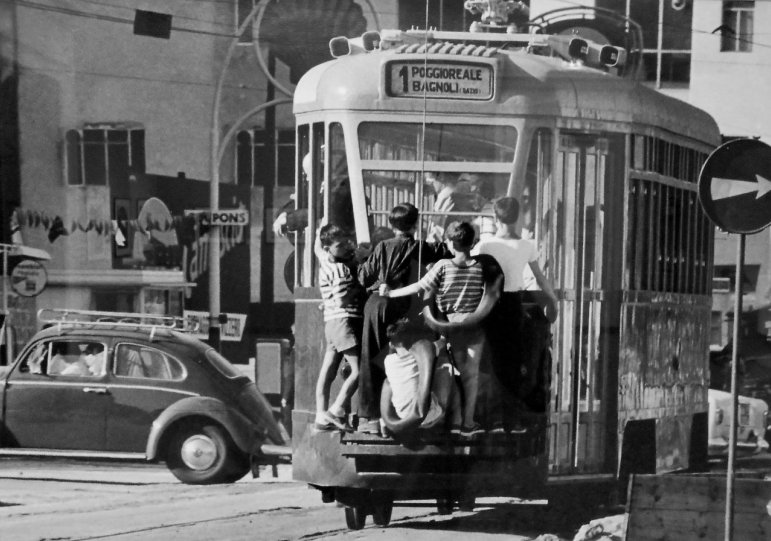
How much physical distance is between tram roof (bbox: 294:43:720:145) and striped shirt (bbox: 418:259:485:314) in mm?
858

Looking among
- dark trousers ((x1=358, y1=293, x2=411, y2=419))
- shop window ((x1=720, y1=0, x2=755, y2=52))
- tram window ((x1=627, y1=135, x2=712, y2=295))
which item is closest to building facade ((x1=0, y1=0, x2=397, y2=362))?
dark trousers ((x1=358, y1=293, x2=411, y2=419))

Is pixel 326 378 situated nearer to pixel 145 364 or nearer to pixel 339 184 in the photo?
pixel 339 184

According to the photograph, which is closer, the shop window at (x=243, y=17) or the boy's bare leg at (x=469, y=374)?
the boy's bare leg at (x=469, y=374)

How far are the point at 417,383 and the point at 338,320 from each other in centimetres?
55

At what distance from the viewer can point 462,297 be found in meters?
7.64

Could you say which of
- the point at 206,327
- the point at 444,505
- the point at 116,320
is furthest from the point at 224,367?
the point at 444,505

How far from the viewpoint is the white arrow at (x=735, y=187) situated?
774 centimetres

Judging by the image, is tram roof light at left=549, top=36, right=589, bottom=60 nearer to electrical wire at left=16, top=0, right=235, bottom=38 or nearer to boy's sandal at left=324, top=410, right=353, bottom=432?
electrical wire at left=16, top=0, right=235, bottom=38

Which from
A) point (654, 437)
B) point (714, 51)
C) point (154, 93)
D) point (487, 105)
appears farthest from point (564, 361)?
point (154, 93)

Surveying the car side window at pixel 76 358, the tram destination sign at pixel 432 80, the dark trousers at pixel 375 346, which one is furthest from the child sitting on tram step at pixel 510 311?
the car side window at pixel 76 358

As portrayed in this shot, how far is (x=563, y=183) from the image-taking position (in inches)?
325

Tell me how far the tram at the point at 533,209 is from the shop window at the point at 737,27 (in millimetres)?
473

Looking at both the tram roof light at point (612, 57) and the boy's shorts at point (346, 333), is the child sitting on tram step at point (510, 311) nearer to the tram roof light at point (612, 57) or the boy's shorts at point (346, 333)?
the boy's shorts at point (346, 333)

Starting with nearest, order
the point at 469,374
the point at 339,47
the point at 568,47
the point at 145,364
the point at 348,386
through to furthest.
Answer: the point at 469,374 < the point at 348,386 < the point at 339,47 < the point at 568,47 < the point at 145,364
